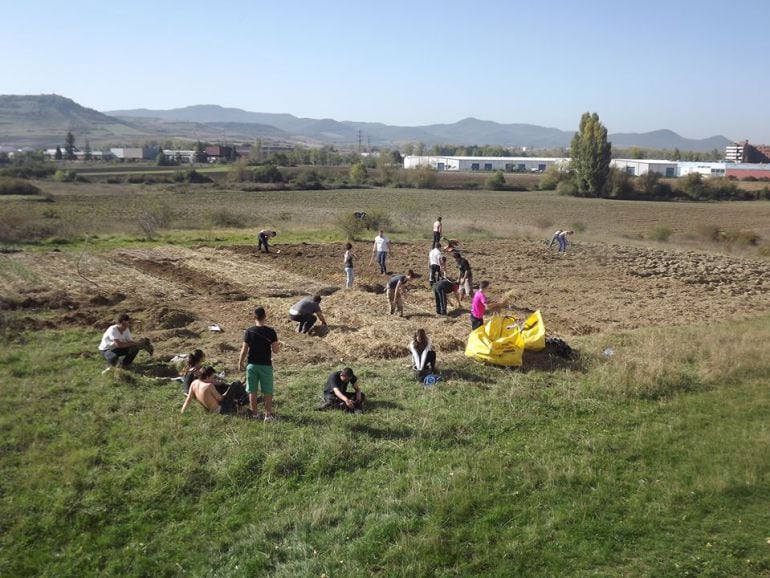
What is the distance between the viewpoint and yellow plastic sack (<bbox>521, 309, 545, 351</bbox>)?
1291cm

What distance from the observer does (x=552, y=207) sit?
6188cm

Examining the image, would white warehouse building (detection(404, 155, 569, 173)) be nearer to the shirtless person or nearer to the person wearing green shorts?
the shirtless person

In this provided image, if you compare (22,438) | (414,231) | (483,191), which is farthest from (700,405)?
(483,191)

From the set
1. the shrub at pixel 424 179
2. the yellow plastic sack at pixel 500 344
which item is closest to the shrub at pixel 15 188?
the shrub at pixel 424 179

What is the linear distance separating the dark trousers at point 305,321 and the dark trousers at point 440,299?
3.01 metres

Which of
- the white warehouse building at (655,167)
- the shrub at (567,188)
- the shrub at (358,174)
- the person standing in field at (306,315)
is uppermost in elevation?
the white warehouse building at (655,167)

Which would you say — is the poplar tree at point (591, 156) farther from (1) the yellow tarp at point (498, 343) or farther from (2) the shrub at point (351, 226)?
(1) the yellow tarp at point (498, 343)

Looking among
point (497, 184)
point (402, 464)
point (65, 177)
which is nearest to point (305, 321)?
point (402, 464)

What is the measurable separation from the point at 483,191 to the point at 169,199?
3686cm

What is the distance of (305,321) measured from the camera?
1506cm

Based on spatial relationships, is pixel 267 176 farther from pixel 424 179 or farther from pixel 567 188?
pixel 567 188

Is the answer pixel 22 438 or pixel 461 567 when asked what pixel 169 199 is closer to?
pixel 22 438

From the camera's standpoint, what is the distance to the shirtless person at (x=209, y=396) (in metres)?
9.91

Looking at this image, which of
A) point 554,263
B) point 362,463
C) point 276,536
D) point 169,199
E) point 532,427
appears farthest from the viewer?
point 169,199
